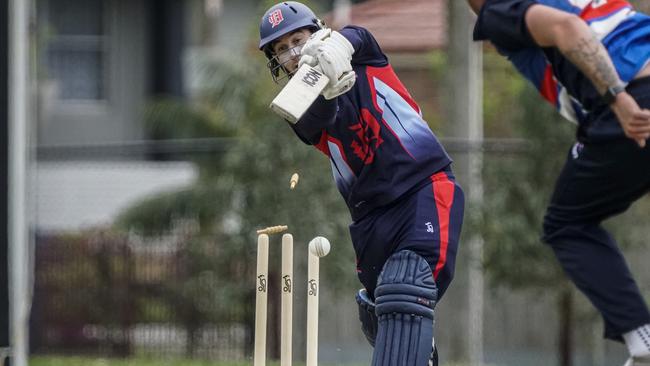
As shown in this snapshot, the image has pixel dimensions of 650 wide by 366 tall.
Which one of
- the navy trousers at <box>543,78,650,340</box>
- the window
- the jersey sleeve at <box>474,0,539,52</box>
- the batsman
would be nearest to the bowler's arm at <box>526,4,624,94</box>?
the jersey sleeve at <box>474,0,539,52</box>

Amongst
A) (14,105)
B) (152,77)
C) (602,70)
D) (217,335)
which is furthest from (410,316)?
(152,77)

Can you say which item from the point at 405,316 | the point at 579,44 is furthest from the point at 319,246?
the point at 579,44

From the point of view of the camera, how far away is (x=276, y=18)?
5.36 meters

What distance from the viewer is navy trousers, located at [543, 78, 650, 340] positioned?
596 centimetres

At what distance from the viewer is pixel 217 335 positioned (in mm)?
12797

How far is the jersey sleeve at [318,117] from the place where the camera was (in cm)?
519

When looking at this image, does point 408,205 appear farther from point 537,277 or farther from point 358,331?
point 358,331

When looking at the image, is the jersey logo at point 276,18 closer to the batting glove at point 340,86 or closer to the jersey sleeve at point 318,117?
the jersey sleeve at point 318,117

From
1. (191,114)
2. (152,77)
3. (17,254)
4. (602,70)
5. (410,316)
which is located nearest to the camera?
(410,316)

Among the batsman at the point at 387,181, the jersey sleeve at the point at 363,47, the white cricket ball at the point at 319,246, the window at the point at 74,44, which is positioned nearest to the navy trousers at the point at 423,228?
the batsman at the point at 387,181

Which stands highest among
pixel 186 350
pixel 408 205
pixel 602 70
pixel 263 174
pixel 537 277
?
pixel 602 70

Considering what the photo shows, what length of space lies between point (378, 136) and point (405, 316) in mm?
748

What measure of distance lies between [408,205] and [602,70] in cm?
96

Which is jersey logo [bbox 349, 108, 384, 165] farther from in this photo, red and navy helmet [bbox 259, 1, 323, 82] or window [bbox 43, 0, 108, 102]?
window [bbox 43, 0, 108, 102]
